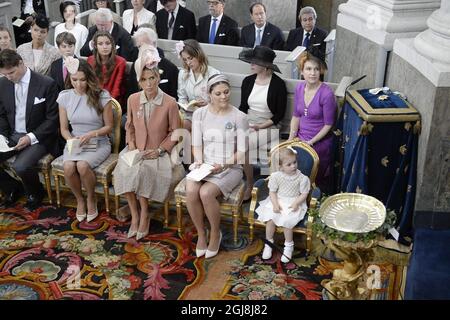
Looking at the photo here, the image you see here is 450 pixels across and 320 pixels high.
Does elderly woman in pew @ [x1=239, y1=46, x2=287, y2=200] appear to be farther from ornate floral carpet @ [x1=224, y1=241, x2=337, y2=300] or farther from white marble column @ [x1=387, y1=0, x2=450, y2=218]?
white marble column @ [x1=387, y1=0, x2=450, y2=218]

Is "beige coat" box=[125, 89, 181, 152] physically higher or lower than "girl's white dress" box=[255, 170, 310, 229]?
higher

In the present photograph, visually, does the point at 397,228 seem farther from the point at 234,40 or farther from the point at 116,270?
the point at 234,40

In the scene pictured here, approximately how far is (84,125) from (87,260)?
4.30 feet

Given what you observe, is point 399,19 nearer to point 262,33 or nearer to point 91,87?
point 262,33

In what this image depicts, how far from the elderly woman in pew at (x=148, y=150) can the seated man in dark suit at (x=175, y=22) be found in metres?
2.91

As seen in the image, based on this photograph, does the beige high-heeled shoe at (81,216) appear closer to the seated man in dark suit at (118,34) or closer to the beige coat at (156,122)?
the beige coat at (156,122)

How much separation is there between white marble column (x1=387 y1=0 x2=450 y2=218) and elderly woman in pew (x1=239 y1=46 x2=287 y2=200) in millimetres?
1162

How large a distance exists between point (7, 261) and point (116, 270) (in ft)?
3.09

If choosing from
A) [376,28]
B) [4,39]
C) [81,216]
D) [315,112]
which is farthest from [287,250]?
[4,39]

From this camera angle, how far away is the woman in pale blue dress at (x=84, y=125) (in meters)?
5.26

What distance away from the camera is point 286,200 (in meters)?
4.65

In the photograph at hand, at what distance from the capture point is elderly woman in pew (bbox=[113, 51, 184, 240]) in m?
5.03

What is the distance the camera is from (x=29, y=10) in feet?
31.4

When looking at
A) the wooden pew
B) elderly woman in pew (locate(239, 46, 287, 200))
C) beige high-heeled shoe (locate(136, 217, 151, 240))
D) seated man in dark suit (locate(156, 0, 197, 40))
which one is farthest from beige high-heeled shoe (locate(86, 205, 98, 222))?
seated man in dark suit (locate(156, 0, 197, 40))
